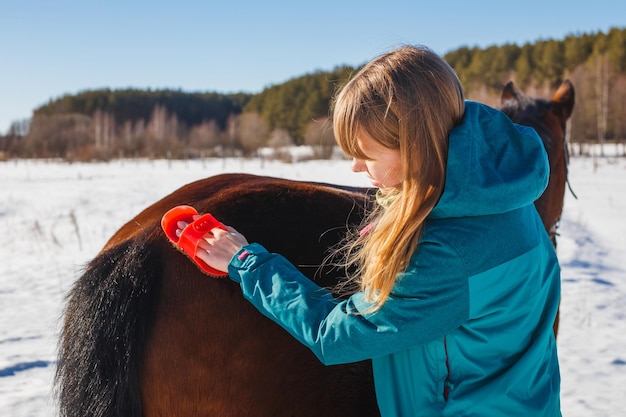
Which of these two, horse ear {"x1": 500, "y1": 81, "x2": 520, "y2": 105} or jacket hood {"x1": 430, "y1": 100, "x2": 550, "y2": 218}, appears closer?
jacket hood {"x1": 430, "y1": 100, "x2": 550, "y2": 218}

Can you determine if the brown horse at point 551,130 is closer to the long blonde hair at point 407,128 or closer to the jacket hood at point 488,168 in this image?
the jacket hood at point 488,168

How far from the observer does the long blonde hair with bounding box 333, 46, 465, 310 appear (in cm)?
123

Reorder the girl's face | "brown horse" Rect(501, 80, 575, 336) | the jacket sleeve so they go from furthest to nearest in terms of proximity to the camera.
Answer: "brown horse" Rect(501, 80, 575, 336)
the girl's face
the jacket sleeve

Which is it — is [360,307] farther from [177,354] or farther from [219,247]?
[177,354]

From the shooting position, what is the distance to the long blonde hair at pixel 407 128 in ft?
4.05

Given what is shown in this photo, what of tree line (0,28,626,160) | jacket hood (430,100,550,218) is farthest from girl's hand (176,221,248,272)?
tree line (0,28,626,160)

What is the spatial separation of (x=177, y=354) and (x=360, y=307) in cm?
57

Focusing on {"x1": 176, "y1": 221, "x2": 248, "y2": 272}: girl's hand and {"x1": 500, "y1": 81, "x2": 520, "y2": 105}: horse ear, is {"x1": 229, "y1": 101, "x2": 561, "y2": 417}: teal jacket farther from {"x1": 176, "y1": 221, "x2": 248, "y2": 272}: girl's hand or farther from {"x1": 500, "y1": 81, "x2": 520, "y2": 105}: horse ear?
{"x1": 500, "y1": 81, "x2": 520, "y2": 105}: horse ear

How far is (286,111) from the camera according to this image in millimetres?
70312

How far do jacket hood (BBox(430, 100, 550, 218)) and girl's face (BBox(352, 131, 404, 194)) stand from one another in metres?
0.14

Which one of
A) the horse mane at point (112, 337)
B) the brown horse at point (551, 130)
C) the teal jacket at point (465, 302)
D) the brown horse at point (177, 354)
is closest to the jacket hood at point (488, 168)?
the teal jacket at point (465, 302)

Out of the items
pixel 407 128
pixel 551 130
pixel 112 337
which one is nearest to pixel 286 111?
pixel 551 130

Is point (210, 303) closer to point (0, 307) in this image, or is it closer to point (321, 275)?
point (321, 275)

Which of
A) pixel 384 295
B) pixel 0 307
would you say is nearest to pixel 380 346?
pixel 384 295
